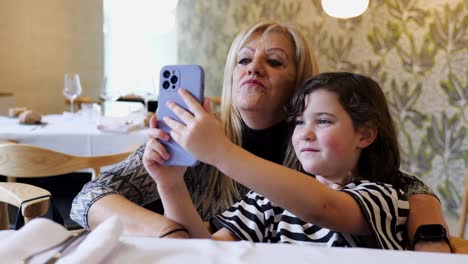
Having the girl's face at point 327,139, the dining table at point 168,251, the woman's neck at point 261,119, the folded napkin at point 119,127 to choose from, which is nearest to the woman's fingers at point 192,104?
the dining table at point 168,251

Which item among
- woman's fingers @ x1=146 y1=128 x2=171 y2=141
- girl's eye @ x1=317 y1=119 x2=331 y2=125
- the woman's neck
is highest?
woman's fingers @ x1=146 y1=128 x2=171 y2=141

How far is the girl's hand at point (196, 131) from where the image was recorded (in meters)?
0.66

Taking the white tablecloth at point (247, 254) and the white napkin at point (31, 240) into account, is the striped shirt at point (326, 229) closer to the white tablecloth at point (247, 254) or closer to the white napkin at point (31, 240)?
the white tablecloth at point (247, 254)

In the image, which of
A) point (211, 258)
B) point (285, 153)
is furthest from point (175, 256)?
point (285, 153)

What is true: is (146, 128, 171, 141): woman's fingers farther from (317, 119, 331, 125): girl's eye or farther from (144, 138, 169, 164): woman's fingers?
(317, 119, 331, 125): girl's eye

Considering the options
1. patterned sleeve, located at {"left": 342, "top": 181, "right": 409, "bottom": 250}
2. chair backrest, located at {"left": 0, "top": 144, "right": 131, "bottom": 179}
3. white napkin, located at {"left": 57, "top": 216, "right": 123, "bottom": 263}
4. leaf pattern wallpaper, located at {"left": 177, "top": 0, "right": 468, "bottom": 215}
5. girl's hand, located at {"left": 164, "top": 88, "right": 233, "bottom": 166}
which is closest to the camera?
white napkin, located at {"left": 57, "top": 216, "right": 123, "bottom": 263}

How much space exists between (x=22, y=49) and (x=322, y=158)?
493 centimetres

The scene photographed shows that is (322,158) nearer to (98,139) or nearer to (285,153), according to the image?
(285,153)

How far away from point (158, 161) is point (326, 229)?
403 mm

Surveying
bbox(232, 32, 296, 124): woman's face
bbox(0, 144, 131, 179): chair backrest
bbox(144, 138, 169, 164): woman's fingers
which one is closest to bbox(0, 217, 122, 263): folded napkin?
bbox(144, 138, 169, 164): woman's fingers

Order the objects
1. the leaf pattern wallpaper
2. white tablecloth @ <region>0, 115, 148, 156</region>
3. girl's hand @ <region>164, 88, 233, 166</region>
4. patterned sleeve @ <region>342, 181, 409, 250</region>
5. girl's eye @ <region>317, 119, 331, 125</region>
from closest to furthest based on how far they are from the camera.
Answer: girl's hand @ <region>164, 88, 233, 166</region> < patterned sleeve @ <region>342, 181, 409, 250</region> < girl's eye @ <region>317, 119, 331, 125</region> < white tablecloth @ <region>0, 115, 148, 156</region> < the leaf pattern wallpaper

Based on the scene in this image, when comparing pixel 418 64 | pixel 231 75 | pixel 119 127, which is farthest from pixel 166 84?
pixel 418 64

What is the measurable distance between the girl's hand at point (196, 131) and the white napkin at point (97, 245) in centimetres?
16

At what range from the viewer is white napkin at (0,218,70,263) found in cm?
55
